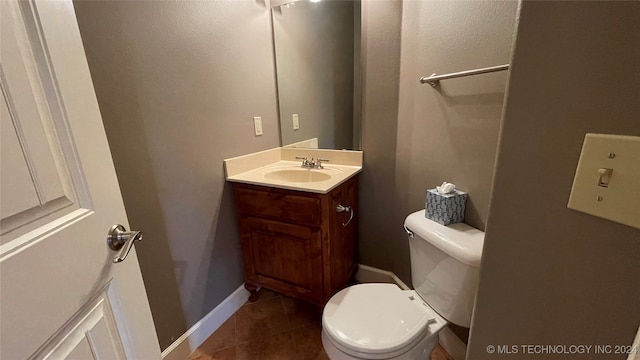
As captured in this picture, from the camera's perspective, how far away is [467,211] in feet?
3.62

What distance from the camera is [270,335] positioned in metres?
1.48

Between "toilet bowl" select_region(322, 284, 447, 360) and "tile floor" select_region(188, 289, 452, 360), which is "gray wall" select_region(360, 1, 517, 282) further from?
"tile floor" select_region(188, 289, 452, 360)

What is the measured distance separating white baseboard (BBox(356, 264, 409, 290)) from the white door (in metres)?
1.42

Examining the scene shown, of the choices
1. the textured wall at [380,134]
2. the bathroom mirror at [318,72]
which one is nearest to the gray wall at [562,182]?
the textured wall at [380,134]

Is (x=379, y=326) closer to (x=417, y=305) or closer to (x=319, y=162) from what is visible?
(x=417, y=305)

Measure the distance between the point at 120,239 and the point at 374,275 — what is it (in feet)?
4.96

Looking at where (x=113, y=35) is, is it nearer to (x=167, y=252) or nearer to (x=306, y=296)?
(x=167, y=252)

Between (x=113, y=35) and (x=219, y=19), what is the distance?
53cm

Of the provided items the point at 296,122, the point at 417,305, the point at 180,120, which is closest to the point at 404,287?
the point at 417,305

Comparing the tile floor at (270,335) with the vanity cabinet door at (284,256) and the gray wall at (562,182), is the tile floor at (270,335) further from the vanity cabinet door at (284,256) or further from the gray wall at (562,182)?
the gray wall at (562,182)

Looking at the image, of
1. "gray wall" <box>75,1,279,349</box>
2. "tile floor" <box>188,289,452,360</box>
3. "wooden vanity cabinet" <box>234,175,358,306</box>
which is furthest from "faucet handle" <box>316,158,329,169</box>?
"tile floor" <box>188,289,452,360</box>

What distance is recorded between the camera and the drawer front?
1287 millimetres

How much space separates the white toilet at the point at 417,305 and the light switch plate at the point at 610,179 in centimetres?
60

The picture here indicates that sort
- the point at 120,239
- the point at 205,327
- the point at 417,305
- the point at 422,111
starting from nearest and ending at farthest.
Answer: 1. the point at 120,239
2. the point at 417,305
3. the point at 422,111
4. the point at 205,327
